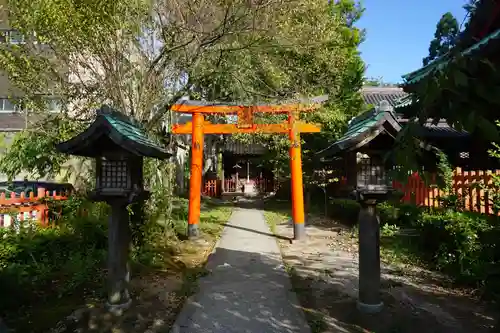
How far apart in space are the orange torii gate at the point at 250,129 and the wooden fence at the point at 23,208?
3.53 meters

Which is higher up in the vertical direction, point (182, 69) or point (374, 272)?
Answer: point (182, 69)

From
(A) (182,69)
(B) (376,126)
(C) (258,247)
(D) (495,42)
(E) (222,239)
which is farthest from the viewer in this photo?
(E) (222,239)

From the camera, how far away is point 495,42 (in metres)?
3.18

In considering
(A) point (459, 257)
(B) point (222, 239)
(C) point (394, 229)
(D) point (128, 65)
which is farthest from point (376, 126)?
(B) point (222, 239)

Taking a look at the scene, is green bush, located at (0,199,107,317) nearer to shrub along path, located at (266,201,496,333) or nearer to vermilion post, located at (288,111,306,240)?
shrub along path, located at (266,201,496,333)

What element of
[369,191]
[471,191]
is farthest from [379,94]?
[369,191]

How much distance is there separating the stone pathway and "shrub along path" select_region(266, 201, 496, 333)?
0.29 metres

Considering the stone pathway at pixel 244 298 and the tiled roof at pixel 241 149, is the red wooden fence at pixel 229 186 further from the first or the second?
the stone pathway at pixel 244 298

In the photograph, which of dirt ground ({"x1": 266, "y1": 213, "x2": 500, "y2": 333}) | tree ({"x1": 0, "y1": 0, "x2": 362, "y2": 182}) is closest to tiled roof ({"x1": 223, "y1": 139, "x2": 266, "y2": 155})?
tree ({"x1": 0, "y1": 0, "x2": 362, "y2": 182})

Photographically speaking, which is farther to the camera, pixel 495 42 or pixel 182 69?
pixel 182 69

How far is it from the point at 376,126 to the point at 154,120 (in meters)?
4.66

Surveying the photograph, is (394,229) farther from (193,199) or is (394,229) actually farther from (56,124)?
(56,124)

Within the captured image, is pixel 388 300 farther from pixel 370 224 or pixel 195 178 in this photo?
pixel 195 178

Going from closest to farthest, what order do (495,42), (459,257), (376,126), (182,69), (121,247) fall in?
1. (495,42)
2. (376,126)
3. (121,247)
4. (459,257)
5. (182,69)
